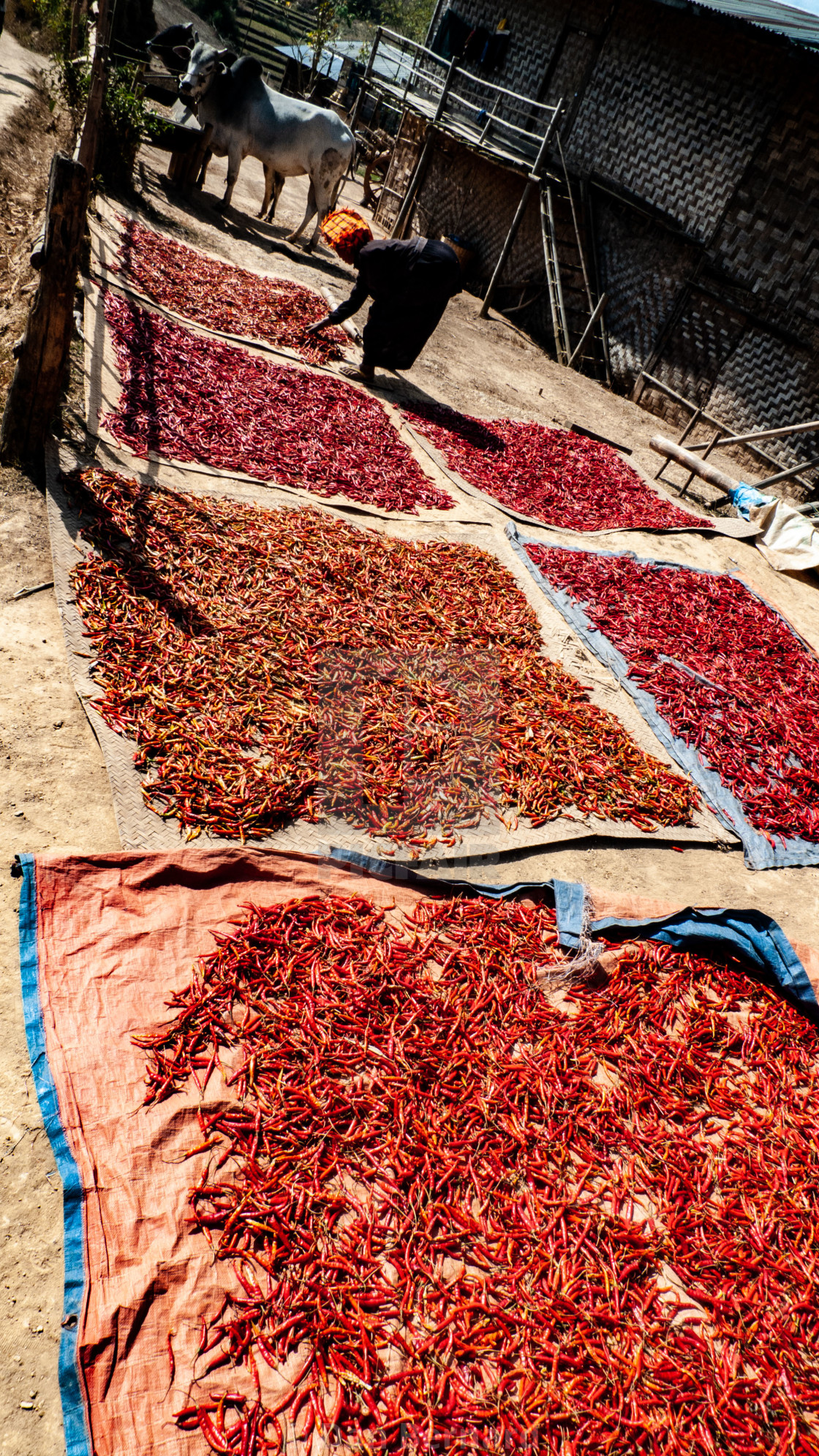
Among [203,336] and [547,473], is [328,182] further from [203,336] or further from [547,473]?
[547,473]

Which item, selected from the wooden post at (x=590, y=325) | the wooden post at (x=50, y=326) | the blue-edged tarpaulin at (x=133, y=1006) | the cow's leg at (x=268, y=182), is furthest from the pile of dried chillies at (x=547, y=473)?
the cow's leg at (x=268, y=182)

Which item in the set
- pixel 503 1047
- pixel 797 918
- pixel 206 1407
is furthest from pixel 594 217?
pixel 206 1407

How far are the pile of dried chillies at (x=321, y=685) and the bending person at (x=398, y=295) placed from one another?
417 centimetres

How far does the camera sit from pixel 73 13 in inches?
553

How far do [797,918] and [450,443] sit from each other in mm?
6433

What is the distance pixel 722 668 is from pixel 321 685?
380cm

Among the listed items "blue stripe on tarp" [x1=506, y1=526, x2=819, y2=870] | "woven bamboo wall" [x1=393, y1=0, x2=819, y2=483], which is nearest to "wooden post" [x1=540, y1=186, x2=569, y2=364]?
"woven bamboo wall" [x1=393, y1=0, x2=819, y2=483]

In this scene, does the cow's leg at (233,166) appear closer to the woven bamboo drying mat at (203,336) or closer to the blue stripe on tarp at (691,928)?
the woven bamboo drying mat at (203,336)

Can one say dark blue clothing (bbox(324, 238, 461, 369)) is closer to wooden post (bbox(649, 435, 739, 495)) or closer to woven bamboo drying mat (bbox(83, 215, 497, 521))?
woven bamboo drying mat (bbox(83, 215, 497, 521))

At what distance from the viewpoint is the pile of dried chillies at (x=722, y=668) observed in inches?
229

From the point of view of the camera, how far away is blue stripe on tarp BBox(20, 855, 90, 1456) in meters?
2.09

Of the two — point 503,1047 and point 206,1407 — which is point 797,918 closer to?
point 503,1047

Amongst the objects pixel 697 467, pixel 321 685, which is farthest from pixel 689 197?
pixel 321 685

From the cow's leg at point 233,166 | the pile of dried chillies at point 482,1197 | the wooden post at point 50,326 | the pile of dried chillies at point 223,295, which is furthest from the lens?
the cow's leg at point 233,166
